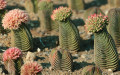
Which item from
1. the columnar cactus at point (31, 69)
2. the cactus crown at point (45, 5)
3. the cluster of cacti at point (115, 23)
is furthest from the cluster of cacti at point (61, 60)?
the cactus crown at point (45, 5)

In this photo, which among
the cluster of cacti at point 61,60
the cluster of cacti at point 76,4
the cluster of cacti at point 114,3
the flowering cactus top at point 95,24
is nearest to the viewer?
the flowering cactus top at point 95,24

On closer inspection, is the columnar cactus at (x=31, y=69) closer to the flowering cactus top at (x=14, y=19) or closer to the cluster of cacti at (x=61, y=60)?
the cluster of cacti at (x=61, y=60)

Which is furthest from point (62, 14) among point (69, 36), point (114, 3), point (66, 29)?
point (114, 3)

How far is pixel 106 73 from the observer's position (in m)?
9.55

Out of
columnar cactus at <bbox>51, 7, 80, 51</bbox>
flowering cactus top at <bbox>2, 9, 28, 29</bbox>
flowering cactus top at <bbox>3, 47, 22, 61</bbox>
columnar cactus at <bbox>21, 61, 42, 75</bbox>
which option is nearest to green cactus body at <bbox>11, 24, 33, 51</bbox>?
flowering cactus top at <bbox>2, 9, 28, 29</bbox>

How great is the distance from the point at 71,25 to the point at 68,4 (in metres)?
4.49

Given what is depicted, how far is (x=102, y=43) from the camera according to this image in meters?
9.36

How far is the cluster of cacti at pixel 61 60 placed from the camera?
9.14 meters

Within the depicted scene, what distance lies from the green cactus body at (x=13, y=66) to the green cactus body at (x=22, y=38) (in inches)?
77.4

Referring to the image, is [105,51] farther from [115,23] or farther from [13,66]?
[13,66]

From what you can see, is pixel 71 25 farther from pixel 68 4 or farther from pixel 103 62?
pixel 68 4

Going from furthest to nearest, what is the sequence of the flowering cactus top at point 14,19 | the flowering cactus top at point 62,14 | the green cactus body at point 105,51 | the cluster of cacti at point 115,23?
the cluster of cacti at point 115,23
the flowering cactus top at point 62,14
the flowering cactus top at point 14,19
the green cactus body at point 105,51

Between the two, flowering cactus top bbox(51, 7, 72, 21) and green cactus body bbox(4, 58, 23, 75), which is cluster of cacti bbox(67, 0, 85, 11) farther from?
green cactus body bbox(4, 58, 23, 75)

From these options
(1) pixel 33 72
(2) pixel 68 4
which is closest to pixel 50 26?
(2) pixel 68 4
